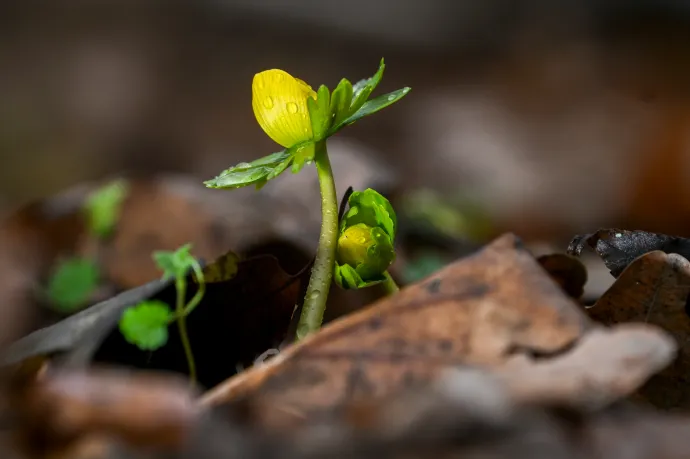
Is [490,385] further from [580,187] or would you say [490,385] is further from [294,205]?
[580,187]

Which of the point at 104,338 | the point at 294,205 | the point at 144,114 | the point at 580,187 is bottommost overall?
the point at 580,187

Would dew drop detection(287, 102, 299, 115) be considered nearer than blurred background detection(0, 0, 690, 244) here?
Yes

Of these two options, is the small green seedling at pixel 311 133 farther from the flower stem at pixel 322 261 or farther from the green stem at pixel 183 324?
the green stem at pixel 183 324

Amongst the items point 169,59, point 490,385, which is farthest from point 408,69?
point 490,385

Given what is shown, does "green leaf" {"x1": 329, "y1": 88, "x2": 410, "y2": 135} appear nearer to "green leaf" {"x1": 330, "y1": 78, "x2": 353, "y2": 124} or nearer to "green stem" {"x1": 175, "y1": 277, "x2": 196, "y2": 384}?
"green leaf" {"x1": 330, "y1": 78, "x2": 353, "y2": 124}

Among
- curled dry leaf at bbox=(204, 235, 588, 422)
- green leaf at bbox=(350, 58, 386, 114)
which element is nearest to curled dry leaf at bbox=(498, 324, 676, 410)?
curled dry leaf at bbox=(204, 235, 588, 422)

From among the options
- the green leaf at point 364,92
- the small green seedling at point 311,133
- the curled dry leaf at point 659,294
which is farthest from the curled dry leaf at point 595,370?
the green leaf at point 364,92

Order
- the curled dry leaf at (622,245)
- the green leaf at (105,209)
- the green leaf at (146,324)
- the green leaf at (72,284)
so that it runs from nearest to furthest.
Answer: the green leaf at (146,324) < the curled dry leaf at (622,245) < the green leaf at (72,284) < the green leaf at (105,209)
